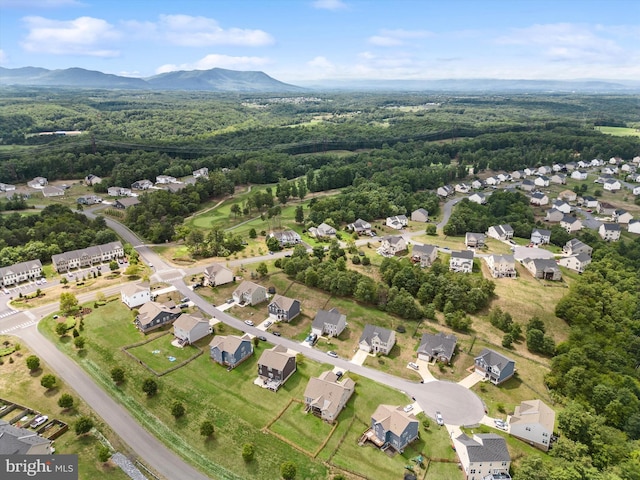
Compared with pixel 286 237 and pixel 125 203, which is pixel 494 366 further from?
pixel 125 203

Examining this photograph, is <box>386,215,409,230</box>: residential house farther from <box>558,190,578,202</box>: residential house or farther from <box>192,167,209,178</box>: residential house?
<box>192,167,209,178</box>: residential house

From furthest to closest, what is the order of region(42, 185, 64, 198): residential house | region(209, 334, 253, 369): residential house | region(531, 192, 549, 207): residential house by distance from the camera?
region(531, 192, 549, 207): residential house, region(42, 185, 64, 198): residential house, region(209, 334, 253, 369): residential house

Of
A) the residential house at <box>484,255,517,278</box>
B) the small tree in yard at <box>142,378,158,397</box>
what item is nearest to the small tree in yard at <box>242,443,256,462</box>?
the small tree in yard at <box>142,378,158,397</box>

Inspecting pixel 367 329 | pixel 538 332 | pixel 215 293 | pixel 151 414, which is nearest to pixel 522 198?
pixel 538 332

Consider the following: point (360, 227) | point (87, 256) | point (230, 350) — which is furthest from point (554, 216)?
point (87, 256)

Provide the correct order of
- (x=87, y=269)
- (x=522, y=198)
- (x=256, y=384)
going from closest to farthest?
(x=256, y=384) → (x=87, y=269) → (x=522, y=198)

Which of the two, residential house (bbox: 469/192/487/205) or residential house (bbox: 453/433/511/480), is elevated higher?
residential house (bbox: 469/192/487/205)

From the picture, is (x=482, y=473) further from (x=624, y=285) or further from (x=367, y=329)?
(x=624, y=285)
